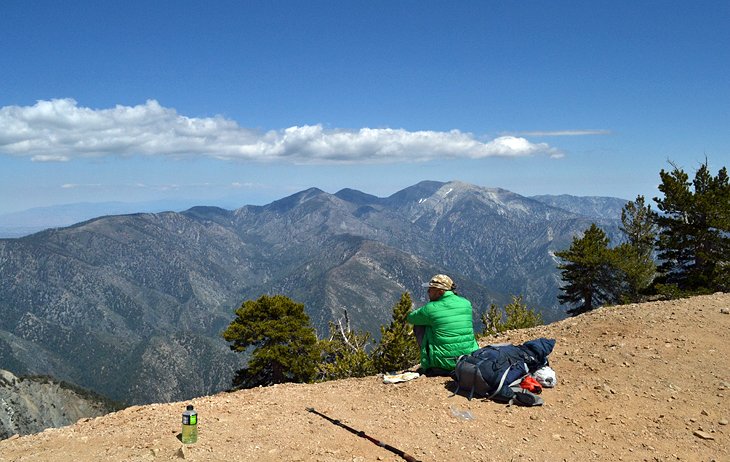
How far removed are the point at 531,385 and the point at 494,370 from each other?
977mm

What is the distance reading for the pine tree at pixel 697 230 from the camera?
112 feet

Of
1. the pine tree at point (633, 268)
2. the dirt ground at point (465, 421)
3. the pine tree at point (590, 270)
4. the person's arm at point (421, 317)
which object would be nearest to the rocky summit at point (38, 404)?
the pine tree at point (590, 270)

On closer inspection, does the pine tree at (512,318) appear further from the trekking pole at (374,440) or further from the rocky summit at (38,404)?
the rocky summit at (38,404)

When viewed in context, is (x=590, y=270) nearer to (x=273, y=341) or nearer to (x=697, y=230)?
(x=697, y=230)

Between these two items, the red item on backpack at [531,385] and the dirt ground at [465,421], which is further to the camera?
the red item on backpack at [531,385]

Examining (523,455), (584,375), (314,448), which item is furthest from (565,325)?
(314,448)

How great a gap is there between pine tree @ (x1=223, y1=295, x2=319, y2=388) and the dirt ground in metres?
25.1

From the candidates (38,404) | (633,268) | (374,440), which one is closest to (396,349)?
(633,268)

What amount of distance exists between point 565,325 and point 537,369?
5730mm

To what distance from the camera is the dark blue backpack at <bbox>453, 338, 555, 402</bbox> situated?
33.0ft

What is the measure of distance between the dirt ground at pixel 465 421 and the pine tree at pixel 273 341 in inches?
989

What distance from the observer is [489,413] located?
9594 mm

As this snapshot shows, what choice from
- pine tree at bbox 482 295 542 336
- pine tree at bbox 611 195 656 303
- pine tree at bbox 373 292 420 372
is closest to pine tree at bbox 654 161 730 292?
pine tree at bbox 611 195 656 303

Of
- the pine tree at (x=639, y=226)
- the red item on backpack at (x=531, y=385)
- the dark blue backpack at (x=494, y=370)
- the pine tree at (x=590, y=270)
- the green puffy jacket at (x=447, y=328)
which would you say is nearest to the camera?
the dark blue backpack at (x=494, y=370)
